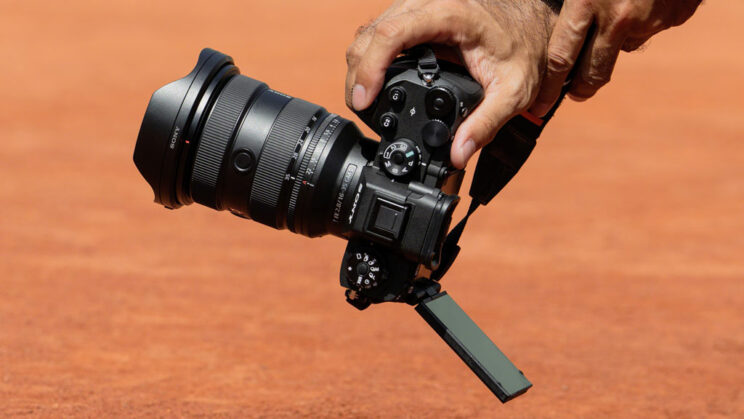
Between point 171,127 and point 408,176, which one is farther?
point 171,127

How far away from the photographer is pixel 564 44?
324 cm

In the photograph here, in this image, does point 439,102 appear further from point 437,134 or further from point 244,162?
point 244,162

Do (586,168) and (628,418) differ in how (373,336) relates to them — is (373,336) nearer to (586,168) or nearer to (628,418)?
(628,418)

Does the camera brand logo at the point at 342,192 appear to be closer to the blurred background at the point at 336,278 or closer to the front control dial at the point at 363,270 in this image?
the front control dial at the point at 363,270

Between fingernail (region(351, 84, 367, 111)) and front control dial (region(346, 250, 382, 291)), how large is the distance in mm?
483

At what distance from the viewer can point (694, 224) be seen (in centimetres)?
872

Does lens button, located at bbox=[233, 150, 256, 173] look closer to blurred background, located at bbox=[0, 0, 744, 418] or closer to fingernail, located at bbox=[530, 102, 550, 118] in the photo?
fingernail, located at bbox=[530, 102, 550, 118]

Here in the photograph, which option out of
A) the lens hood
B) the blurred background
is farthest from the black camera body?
the blurred background

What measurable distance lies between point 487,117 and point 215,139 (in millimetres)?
951

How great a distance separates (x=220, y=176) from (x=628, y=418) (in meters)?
2.44

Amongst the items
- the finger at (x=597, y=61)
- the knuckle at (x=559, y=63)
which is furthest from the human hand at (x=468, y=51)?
the finger at (x=597, y=61)

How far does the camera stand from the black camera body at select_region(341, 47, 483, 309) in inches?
123

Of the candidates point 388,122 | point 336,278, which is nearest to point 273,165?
point 388,122

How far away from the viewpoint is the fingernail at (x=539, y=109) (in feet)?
11.2
